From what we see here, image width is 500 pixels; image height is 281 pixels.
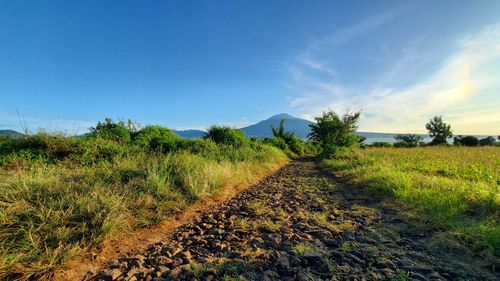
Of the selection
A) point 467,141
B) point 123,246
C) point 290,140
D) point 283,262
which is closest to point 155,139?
point 123,246

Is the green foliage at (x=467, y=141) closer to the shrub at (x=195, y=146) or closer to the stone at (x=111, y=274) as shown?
the shrub at (x=195, y=146)

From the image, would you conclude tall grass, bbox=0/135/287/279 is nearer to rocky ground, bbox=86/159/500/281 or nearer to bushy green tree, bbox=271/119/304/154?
rocky ground, bbox=86/159/500/281

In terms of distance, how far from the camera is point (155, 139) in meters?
14.5

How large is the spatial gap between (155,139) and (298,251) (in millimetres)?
12900

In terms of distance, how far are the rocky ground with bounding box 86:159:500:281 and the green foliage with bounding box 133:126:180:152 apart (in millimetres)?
9002

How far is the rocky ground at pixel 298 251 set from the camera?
2.66 m

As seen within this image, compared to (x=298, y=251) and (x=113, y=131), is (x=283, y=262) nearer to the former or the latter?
(x=298, y=251)

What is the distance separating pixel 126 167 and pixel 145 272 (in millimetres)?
4232

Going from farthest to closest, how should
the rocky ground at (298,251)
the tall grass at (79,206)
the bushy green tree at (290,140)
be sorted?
the bushy green tree at (290,140) → the tall grass at (79,206) → the rocky ground at (298,251)

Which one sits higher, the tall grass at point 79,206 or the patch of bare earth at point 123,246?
the tall grass at point 79,206

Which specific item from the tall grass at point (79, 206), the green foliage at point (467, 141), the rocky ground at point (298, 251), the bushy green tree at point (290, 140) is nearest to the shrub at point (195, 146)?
the tall grass at point (79, 206)

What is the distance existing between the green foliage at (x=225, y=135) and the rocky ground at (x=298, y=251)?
13536mm

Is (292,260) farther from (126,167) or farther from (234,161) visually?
(234,161)

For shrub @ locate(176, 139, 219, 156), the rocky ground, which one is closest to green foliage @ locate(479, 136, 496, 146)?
shrub @ locate(176, 139, 219, 156)
